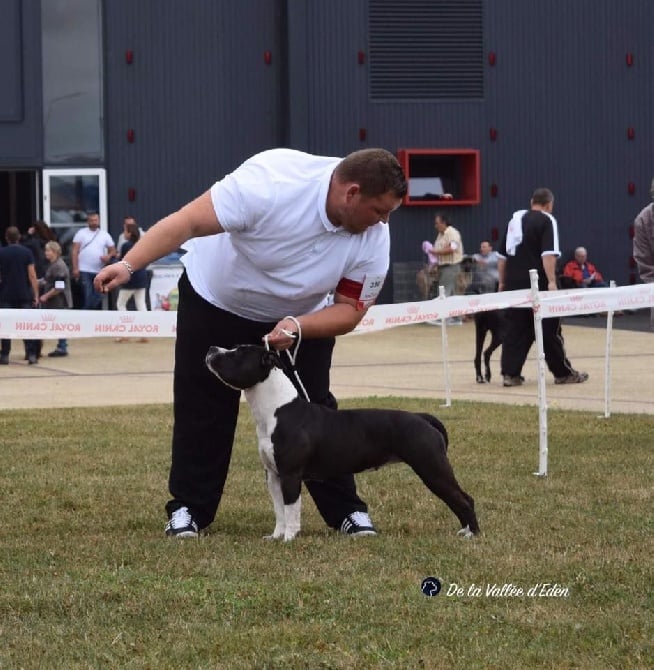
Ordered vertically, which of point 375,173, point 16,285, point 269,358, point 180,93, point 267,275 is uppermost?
point 180,93

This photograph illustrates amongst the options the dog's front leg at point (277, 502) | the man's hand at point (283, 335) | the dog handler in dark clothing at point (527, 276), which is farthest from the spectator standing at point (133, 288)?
the man's hand at point (283, 335)

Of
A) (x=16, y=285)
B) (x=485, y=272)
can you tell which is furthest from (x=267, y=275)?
(x=485, y=272)

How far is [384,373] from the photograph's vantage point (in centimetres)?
1569

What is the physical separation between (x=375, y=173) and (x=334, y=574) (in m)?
1.51

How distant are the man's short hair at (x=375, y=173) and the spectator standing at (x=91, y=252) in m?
16.4

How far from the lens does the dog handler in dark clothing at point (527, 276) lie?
13500mm

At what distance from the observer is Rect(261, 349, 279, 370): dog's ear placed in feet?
19.1

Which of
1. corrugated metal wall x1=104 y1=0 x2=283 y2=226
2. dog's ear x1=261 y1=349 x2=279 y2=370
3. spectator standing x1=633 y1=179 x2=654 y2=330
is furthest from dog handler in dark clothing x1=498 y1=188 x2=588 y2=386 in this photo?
corrugated metal wall x1=104 y1=0 x2=283 y2=226

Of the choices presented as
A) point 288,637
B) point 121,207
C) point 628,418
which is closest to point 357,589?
point 288,637

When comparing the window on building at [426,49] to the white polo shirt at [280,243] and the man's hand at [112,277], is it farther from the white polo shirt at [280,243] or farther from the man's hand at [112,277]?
the man's hand at [112,277]

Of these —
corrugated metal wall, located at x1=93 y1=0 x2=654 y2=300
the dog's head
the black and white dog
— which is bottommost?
the black and white dog

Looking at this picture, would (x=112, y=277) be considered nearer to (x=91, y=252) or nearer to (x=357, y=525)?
(x=357, y=525)

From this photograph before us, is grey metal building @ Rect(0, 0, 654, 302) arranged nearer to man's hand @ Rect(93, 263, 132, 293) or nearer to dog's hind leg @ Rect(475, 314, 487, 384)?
dog's hind leg @ Rect(475, 314, 487, 384)

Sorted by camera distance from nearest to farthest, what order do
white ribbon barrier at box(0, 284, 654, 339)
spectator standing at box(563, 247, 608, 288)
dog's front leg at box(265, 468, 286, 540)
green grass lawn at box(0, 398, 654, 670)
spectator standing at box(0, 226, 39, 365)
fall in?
green grass lawn at box(0, 398, 654, 670)
dog's front leg at box(265, 468, 286, 540)
white ribbon barrier at box(0, 284, 654, 339)
spectator standing at box(0, 226, 39, 365)
spectator standing at box(563, 247, 608, 288)
